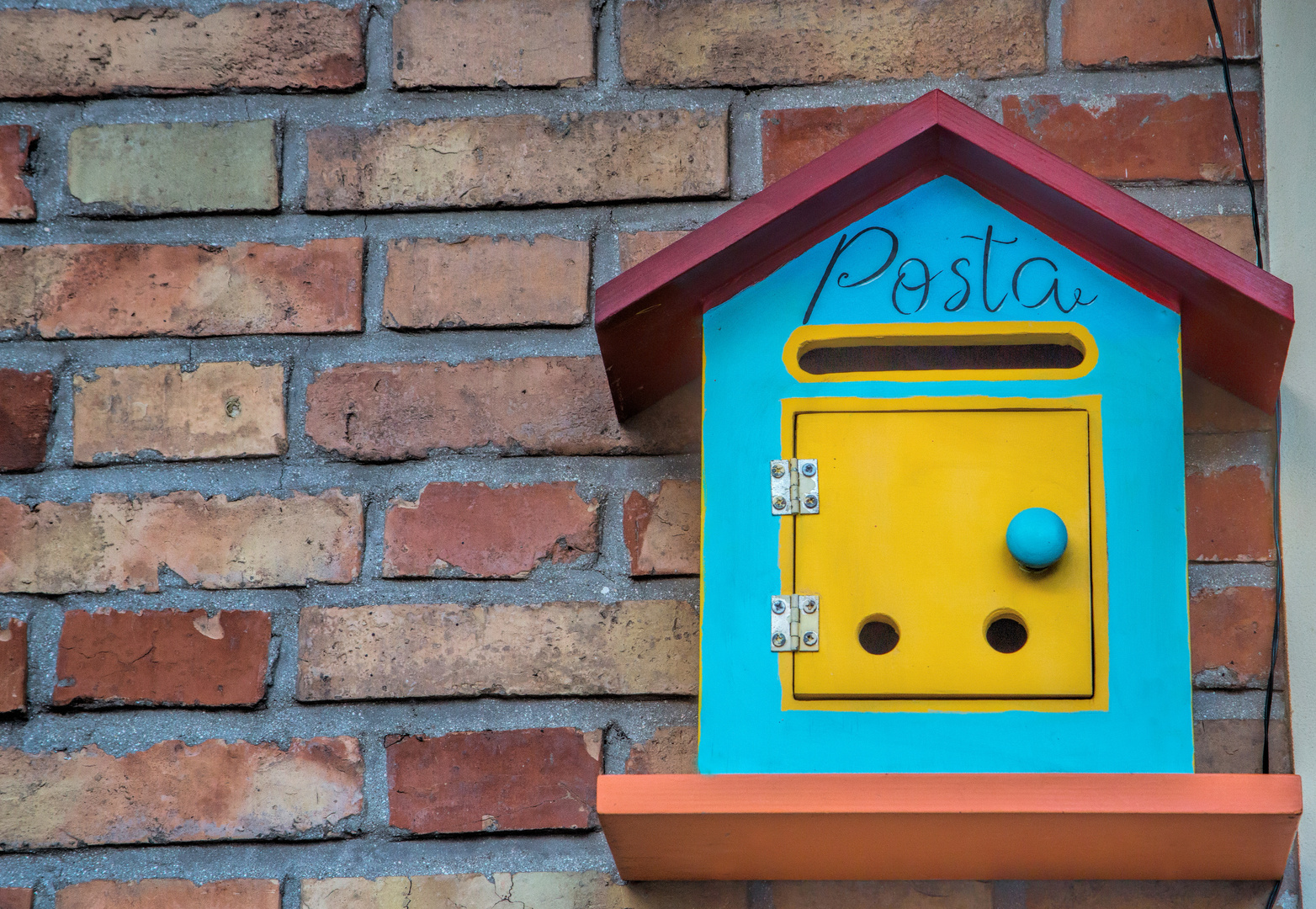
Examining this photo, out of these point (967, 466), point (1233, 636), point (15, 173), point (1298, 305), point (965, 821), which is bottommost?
point (965, 821)

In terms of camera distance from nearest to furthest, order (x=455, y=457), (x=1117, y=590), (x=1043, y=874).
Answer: (x=1117, y=590), (x=1043, y=874), (x=455, y=457)

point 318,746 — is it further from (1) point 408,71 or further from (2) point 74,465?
(1) point 408,71

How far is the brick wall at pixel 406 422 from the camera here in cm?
90

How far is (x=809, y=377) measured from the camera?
0.75 meters

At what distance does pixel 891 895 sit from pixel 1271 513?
0.42 metres

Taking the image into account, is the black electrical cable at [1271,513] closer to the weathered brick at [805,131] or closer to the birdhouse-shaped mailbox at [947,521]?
the birdhouse-shaped mailbox at [947,521]

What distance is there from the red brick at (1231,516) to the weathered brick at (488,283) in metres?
0.52

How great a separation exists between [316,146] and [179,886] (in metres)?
0.63

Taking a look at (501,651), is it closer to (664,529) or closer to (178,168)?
(664,529)

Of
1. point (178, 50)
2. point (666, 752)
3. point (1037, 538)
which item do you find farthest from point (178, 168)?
point (1037, 538)

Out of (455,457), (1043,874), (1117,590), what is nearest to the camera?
(1117,590)

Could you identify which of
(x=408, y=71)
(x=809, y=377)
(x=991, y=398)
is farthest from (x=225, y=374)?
(x=991, y=398)

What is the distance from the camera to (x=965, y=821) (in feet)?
2.29

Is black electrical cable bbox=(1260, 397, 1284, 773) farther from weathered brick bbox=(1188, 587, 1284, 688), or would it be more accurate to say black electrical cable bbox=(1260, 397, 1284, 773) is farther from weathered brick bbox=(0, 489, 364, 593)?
weathered brick bbox=(0, 489, 364, 593)
